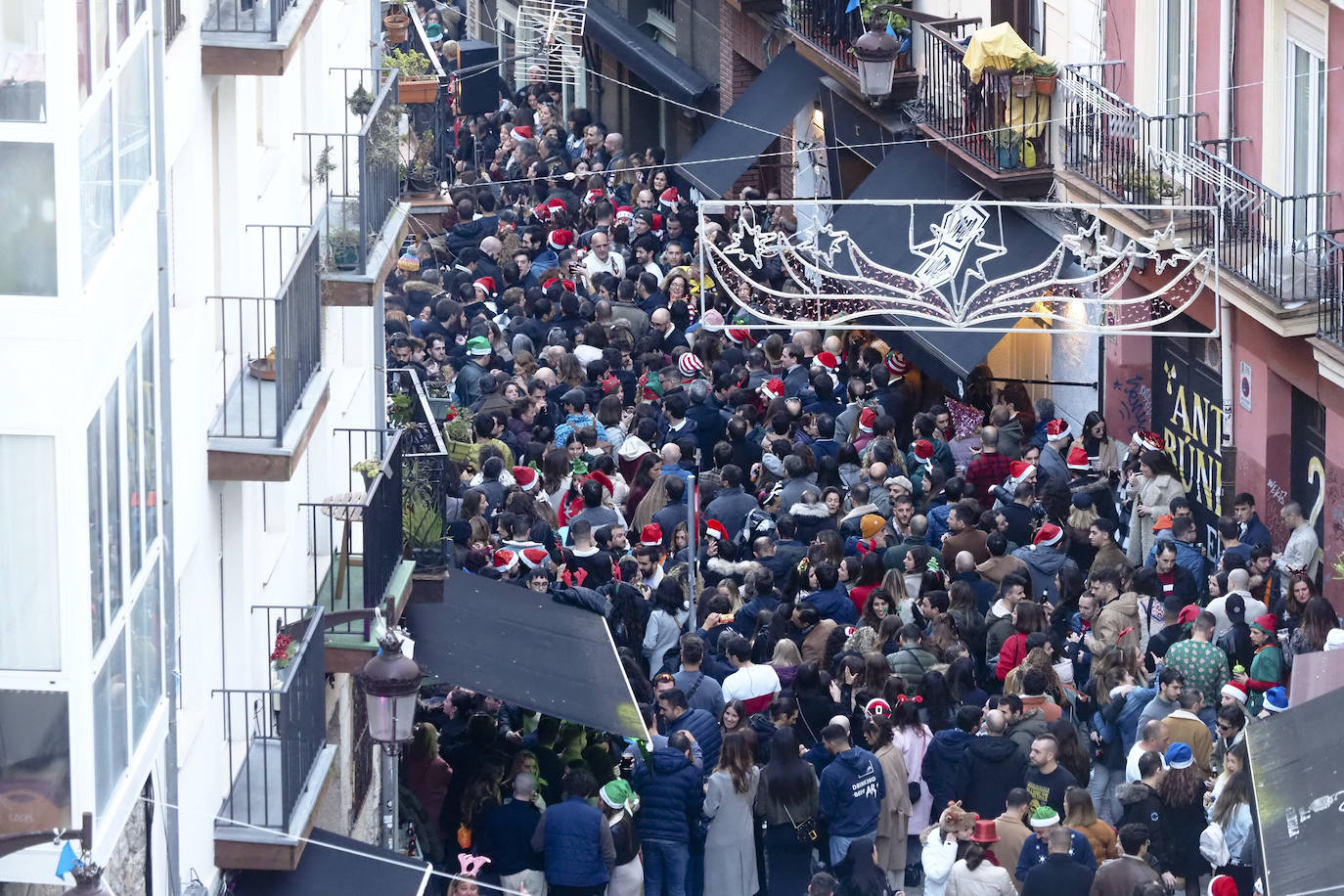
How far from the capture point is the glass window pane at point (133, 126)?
1101 centimetres

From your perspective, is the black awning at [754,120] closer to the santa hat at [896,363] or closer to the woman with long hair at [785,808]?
the santa hat at [896,363]

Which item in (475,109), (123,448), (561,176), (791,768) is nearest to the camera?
(123,448)

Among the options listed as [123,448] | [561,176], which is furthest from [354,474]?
[561,176]

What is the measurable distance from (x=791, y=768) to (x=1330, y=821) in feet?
15.4

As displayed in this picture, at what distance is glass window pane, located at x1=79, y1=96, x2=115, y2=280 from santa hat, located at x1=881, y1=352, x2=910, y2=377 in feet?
53.9

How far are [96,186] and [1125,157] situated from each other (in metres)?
15.2

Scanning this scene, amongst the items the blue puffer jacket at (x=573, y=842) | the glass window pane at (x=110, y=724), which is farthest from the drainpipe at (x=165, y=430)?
the blue puffer jacket at (x=573, y=842)

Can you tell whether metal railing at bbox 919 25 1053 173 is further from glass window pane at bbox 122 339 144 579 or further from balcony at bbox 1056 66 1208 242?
glass window pane at bbox 122 339 144 579

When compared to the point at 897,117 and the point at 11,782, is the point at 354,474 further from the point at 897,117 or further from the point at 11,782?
the point at 897,117

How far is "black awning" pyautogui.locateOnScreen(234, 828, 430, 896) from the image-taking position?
46.6ft

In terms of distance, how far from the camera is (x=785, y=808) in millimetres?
17203

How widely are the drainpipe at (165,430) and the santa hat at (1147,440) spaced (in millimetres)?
12109

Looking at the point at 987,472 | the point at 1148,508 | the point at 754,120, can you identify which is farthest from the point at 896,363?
the point at 754,120

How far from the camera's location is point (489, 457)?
73.5ft
